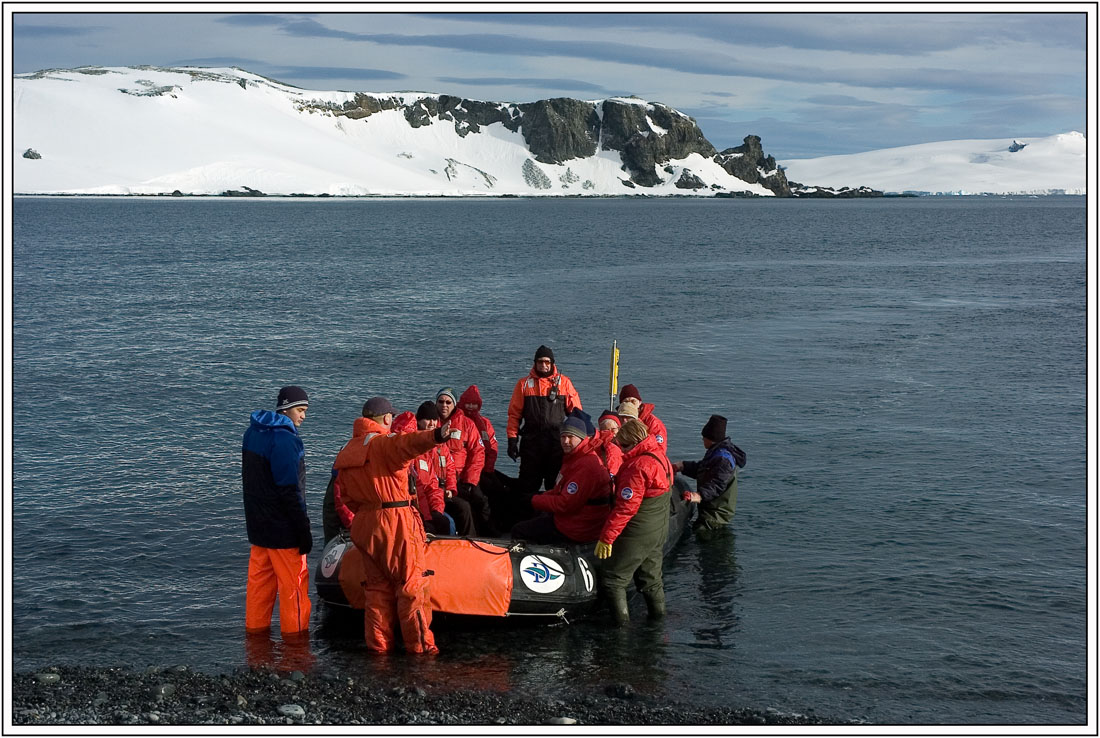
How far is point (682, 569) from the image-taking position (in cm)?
1116

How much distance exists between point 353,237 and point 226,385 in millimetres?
57010

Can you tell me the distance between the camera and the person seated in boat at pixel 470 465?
1025 centimetres

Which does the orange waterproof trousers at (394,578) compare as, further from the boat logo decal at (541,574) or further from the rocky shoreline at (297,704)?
the boat logo decal at (541,574)

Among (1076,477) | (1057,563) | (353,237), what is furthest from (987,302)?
(353,237)

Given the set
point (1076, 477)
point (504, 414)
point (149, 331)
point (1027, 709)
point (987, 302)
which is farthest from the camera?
point (987, 302)

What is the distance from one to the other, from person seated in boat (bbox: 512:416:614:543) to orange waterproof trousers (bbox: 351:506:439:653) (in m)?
1.34

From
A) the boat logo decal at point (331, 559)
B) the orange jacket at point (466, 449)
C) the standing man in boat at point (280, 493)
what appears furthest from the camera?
the orange jacket at point (466, 449)

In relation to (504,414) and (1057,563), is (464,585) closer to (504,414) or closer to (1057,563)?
(1057,563)

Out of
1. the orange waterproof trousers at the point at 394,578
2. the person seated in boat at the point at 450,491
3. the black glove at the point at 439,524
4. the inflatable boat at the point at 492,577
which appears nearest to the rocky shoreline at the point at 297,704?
the orange waterproof trousers at the point at 394,578

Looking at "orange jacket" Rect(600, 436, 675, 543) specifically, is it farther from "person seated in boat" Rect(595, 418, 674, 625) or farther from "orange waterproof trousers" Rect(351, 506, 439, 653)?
"orange waterproof trousers" Rect(351, 506, 439, 653)

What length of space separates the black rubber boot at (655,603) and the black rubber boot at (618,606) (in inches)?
10.0

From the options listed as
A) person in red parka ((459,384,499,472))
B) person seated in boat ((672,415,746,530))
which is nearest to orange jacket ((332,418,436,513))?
person in red parka ((459,384,499,472))

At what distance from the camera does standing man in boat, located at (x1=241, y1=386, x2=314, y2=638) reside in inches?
320

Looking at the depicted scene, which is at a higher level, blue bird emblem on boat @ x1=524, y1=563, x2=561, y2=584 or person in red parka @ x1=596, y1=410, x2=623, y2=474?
person in red parka @ x1=596, y1=410, x2=623, y2=474
